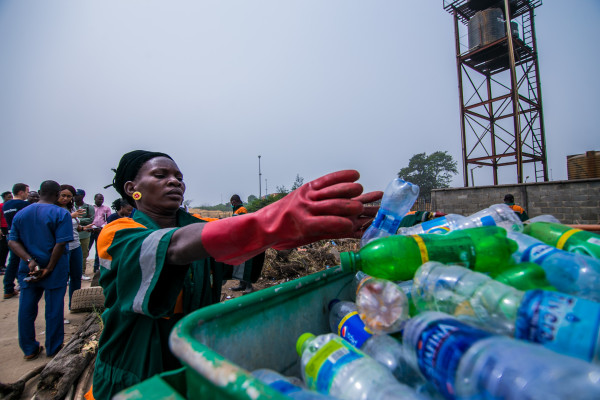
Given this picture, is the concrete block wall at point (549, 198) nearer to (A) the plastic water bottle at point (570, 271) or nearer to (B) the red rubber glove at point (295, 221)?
(A) the plastic water bottle at point (570, 271)

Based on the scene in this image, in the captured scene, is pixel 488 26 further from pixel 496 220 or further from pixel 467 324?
pixel 467 324

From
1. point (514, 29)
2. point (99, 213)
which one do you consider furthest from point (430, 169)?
point (99, 213)

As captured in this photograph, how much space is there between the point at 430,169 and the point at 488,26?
33608mm

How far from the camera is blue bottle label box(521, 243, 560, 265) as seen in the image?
0.98m

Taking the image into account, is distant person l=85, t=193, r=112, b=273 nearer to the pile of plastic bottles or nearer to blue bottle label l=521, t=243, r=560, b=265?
the pile of plastic bottles

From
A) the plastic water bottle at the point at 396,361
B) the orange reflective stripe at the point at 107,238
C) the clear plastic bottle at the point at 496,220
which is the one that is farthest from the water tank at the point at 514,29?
the orange reflective stripe at the point at 107,238

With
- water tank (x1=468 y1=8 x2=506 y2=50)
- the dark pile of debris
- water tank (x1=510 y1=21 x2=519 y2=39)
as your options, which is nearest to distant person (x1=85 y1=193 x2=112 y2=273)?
the dark pile of debris

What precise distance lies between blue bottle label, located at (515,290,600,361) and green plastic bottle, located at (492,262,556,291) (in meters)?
0.17

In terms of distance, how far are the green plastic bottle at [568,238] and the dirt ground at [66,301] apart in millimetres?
3711

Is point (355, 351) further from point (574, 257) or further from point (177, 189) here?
point (177, 189)

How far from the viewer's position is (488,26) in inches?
514

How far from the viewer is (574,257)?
93 cm

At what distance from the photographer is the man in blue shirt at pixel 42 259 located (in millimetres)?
3209

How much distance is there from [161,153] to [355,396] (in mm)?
1627
